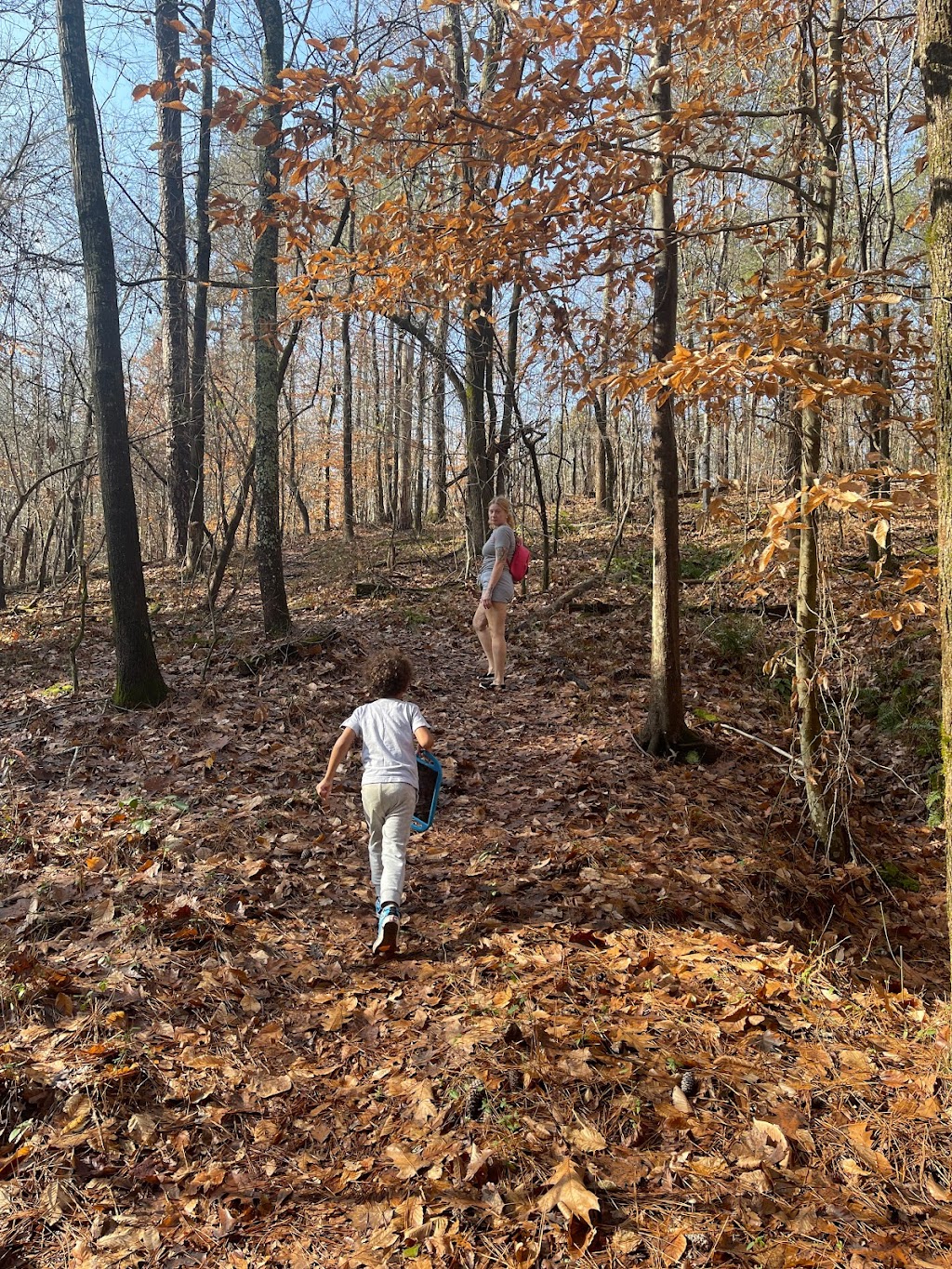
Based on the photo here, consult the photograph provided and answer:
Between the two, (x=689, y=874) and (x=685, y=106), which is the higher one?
(x=685, y=106)

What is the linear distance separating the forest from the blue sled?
2.22 feet

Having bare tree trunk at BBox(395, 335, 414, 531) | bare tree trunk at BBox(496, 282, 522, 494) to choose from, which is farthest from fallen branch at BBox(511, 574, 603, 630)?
bare tree trunk at BBox(395, 335, 414, 531)

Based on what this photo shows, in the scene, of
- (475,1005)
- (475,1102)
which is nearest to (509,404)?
(475,1005)

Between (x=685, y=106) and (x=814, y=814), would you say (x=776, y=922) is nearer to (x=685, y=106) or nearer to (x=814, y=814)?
(x=814, y=814)

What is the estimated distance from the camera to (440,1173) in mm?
2988

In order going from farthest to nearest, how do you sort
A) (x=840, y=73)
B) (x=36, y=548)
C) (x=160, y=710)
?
(x=36, y=548) < (x=160, y=710) < (x=840, y=73)

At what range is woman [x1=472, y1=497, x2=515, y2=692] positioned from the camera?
8547 millimetres

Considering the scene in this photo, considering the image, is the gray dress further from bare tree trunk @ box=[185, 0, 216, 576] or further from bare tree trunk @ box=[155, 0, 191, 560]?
bare tree trunk @ box=[155, 0, 191, 560]

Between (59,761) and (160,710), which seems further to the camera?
(160,710)

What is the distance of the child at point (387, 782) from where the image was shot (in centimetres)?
440

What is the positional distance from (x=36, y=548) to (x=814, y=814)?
33146 millimetres

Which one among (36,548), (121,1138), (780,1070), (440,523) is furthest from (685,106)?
(36,548)

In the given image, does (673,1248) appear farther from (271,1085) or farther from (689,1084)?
(271,1085)

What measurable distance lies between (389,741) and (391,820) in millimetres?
475
